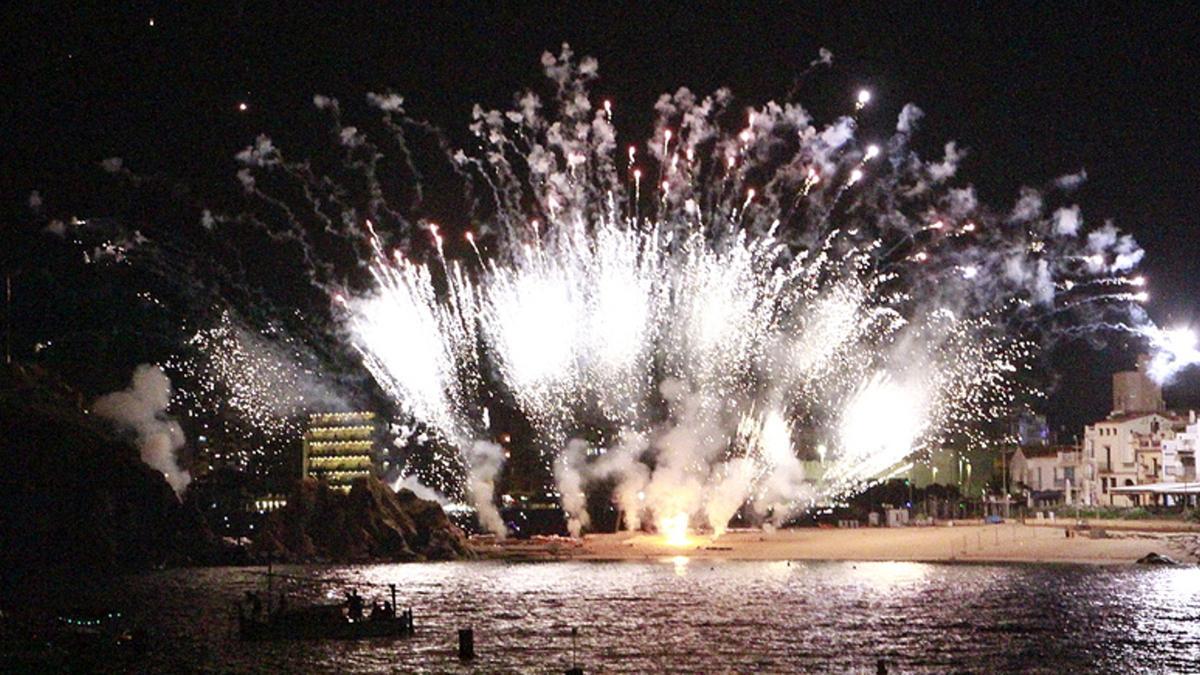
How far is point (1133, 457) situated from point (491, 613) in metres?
62.4

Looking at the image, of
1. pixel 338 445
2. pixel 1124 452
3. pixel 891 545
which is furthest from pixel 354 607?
pixel 338 445

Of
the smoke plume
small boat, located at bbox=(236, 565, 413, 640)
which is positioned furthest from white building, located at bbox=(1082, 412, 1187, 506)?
the smoke plume

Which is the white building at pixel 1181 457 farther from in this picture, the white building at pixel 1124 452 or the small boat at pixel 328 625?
the small boat at pixel 328 625

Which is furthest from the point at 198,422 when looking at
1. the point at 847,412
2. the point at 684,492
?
the point at 847,412

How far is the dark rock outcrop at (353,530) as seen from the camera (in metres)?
85.2

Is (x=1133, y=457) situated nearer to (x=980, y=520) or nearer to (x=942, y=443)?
(x=980, y=520)

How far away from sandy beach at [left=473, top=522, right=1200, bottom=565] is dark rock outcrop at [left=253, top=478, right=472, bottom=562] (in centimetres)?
456

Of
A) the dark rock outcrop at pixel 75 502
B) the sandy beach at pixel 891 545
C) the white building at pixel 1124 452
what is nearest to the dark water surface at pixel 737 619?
the sandy beach at pixel 891 545

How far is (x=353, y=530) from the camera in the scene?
85938 millimetres

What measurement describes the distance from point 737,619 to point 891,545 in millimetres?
33207

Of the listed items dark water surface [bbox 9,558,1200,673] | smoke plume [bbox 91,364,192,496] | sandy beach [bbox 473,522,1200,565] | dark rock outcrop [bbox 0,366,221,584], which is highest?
smoke plume [bbox 91,364,192,496]

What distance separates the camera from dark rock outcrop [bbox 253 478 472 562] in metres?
85.2

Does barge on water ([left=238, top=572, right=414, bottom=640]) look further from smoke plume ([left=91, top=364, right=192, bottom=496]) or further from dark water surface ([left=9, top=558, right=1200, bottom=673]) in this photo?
smoke plume ([left=91, top=364, right=192, bottom=496])

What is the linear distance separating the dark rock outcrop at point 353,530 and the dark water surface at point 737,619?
13141 mm
